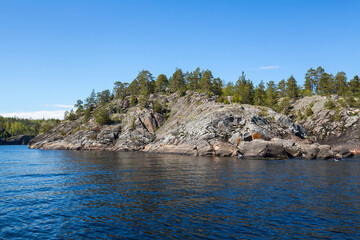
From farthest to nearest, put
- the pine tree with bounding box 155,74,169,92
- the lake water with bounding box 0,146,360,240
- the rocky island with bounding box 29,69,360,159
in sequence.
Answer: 1. the pine tree with bounding box 155,74,169,92
2. the rocky island with bounding box 29,69,360,159
3. the lake water with bounding box 0,146,360,240

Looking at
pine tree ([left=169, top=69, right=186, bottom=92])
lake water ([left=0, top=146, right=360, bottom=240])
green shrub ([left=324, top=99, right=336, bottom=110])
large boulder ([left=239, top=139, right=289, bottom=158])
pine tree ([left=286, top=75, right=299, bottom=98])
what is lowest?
lake water ([left=0, top=146, right=360, bottom=240])

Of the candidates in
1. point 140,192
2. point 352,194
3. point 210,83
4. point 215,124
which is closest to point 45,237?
point 140,192

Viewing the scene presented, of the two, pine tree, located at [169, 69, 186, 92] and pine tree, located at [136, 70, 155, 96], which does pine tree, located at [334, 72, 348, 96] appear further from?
pine tree, located at [136, 70, 155, 96]

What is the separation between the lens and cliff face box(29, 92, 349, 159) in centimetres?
6175

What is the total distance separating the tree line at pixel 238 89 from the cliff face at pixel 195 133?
9.92 metres

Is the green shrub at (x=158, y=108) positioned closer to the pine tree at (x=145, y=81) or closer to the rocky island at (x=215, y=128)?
the rocky island at (x=215, y=128)

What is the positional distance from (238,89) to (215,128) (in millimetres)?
55896

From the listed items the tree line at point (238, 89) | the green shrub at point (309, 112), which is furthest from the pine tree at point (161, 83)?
the green shrub at point (309, 112)

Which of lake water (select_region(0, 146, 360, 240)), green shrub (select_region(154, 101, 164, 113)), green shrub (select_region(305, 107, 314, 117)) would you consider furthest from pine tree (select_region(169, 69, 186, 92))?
lake water (select_region(0, 146, 360, 240))

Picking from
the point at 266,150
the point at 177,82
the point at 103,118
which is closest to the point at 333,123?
the point at 266,150

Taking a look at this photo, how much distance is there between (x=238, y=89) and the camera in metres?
125

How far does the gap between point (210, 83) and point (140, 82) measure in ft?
180

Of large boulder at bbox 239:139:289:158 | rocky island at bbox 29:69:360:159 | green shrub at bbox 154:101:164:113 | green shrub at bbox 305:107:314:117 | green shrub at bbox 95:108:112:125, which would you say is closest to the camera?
large boulder at bbox 239:139:289:158

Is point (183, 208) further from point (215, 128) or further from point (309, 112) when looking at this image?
point (309, 112)
